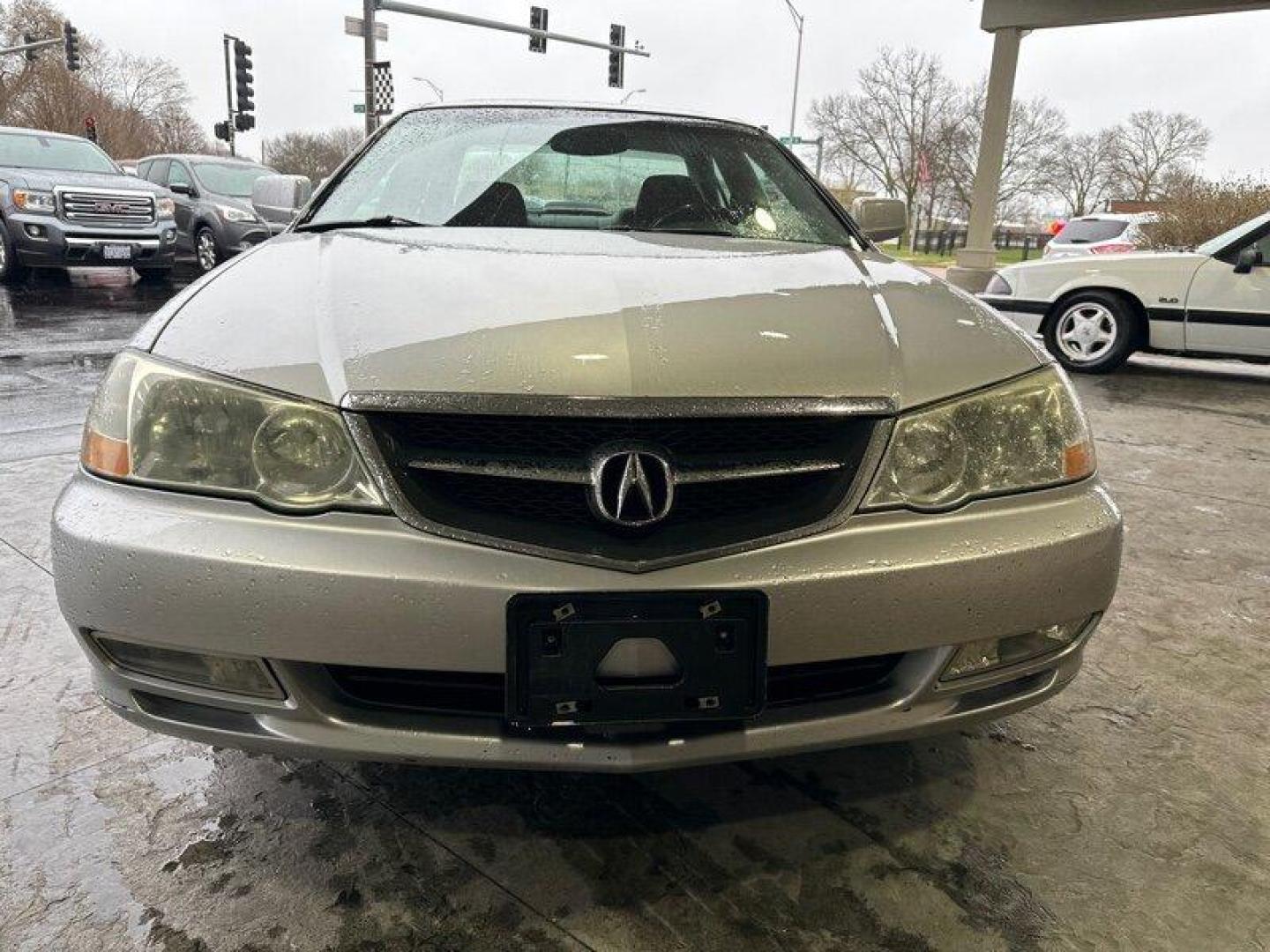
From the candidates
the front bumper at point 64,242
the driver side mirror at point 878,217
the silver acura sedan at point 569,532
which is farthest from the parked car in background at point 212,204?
the silver acura sedan at point 569,532

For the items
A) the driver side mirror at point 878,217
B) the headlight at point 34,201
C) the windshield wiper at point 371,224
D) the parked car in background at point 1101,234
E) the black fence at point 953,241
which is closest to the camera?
the windshield wiper at point 371,224

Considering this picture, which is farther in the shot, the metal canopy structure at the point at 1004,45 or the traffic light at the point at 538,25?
the traffic light at the point at 538,25

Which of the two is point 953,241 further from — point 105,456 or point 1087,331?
point 105,456

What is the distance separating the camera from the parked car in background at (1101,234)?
13383 millimetres

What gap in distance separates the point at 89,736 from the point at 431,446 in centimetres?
116

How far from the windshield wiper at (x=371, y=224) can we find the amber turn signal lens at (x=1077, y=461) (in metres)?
1.49

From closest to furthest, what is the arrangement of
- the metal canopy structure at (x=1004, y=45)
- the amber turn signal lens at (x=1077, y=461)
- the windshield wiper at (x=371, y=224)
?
the amber turn signal lens at (x=1077, y=461), the windshield wiper at (x=371, y=224), the metal canopy structure at (x=1004, y=45)

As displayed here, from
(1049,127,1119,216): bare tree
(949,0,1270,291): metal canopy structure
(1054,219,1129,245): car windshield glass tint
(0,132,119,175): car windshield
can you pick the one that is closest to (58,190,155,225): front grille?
(0,132,119,175): car windshield

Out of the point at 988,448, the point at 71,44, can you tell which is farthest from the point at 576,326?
the point at 71,44

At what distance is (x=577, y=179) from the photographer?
244cm

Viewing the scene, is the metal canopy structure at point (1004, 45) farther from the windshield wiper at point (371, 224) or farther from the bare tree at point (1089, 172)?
the bare tree at point (1089, 172)

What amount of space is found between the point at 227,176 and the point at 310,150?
5102 cm

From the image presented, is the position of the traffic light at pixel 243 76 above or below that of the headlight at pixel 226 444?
above

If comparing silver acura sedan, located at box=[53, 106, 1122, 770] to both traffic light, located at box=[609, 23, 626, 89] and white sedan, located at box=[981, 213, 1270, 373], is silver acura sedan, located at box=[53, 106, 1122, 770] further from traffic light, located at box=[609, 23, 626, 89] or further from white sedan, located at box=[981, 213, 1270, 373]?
traffic light, located at box=[609, 23, 626, 89]
